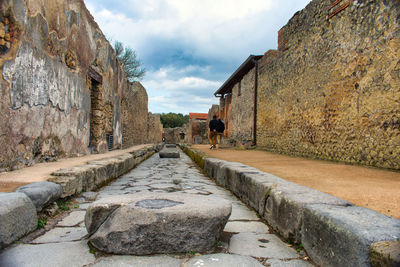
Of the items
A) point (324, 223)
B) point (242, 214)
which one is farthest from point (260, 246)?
point (242, 214)

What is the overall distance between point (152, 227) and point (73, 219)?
93 cm

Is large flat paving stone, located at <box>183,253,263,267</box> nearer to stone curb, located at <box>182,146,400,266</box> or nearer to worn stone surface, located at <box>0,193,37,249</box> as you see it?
stone curb, located at <box>182,146,400,266</box>

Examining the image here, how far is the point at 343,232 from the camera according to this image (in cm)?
106

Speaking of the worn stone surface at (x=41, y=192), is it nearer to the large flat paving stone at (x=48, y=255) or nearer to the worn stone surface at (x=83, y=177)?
the worn stone surface at (x=83, y=177)

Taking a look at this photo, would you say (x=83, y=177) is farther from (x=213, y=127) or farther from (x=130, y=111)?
(x=130, y=111)

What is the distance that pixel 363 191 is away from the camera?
6.48 feet

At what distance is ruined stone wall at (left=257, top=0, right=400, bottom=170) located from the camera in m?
3.39

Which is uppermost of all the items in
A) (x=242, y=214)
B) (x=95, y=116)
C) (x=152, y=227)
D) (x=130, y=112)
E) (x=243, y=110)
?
(x=243, y=110)

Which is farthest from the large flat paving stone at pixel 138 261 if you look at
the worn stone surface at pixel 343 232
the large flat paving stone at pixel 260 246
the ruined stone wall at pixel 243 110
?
the ruined stone wall at pixel 243 110

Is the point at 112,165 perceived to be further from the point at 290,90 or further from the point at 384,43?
the point at 290,90

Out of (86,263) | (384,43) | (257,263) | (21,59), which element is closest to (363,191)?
(257,263)

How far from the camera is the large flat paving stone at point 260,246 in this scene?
4.48 ft

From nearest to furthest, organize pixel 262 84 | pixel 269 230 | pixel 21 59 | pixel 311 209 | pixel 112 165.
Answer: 1. pixel 311 209
2. pixel 269 230
3. pixel 21 59
4. pixel 112 165
5. pixel 262 84

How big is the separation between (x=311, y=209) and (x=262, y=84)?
8118mm
